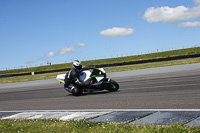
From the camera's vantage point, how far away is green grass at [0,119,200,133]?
446cm

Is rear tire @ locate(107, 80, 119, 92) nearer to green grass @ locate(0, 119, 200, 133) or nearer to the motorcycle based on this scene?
the motorcycle

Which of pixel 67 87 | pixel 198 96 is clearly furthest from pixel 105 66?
pixel 198 96

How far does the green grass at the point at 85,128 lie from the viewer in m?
4.46

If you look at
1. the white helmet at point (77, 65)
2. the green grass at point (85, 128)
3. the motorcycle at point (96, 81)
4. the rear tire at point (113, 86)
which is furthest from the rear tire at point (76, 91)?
the green grass at point (85, 128)

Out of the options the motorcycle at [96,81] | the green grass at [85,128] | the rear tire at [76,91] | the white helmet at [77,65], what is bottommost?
the green grass at [85,128]

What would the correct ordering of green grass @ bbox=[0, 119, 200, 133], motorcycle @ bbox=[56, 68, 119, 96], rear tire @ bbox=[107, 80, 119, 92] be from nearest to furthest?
1. green grass @ bbox=[0, 119, 200, 133]
2. motorcycle @ bbox=[56, 68, 119, 96]
3. rear tire @ bbox=[107, 80, 119, 92]

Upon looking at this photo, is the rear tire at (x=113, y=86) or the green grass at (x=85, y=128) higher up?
the rear tire at (x=113, y=86)

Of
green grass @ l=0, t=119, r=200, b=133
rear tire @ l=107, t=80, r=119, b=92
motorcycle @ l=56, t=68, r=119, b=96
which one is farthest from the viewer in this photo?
rear tire @ l=107, t=80, r=119, b=92

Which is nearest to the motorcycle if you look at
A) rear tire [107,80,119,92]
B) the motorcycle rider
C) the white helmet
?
rear tire [107,80,119,92]

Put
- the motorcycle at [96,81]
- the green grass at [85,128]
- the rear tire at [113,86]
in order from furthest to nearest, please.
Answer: the rear tire at [113,86] < the motorcycle at [96,81] < the green grass at [85,128]

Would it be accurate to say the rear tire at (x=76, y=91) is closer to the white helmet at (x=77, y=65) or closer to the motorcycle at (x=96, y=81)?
the motorcycle at (x=96, y=81)

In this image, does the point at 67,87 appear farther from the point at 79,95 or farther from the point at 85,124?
the point at 85,124

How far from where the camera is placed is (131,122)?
5.49m

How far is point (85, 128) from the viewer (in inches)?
206
